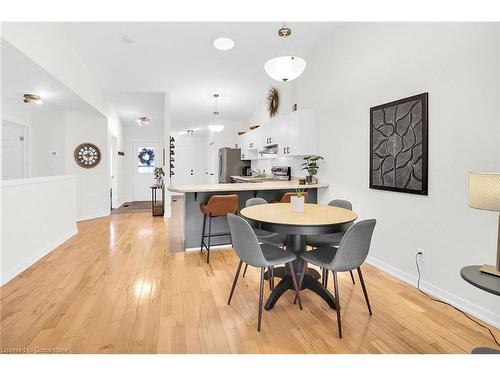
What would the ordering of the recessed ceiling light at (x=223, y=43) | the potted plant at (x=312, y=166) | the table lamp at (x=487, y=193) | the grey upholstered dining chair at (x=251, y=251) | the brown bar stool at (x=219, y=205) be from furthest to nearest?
the potted plant at (x=312, y=166) < the recessed ceiling light at (x=223, y=43) < the brown bar stool at (x=219, y=205) < the grey upholstered dining chair at (x=251, y=251) < the table lamp at (x=487, y=193)

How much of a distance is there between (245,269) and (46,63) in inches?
133

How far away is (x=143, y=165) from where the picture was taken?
Result: 921 cm

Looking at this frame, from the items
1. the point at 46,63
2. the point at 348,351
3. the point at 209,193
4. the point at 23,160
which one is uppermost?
the point at 46,63

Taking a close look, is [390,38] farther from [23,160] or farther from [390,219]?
[23,160]

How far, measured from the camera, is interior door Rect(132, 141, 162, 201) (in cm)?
915

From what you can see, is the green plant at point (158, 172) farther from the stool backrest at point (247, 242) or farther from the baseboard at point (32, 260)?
the stool backrest at point (247, 242)

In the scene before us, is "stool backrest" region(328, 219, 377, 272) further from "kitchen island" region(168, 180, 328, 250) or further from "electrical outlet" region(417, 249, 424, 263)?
"kitchen island" region(168, 180, 328, 250)

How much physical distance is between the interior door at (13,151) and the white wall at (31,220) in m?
1.60

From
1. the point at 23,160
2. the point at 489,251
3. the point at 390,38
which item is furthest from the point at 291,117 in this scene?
the point at 23,160

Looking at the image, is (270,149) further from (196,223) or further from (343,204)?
(343,204)

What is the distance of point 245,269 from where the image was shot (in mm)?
2852

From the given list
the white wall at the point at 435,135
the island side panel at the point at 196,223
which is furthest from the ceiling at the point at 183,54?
the island side panel at the point at 196,223

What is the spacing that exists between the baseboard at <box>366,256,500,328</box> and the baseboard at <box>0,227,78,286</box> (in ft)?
12.6

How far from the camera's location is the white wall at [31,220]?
2.68 m
